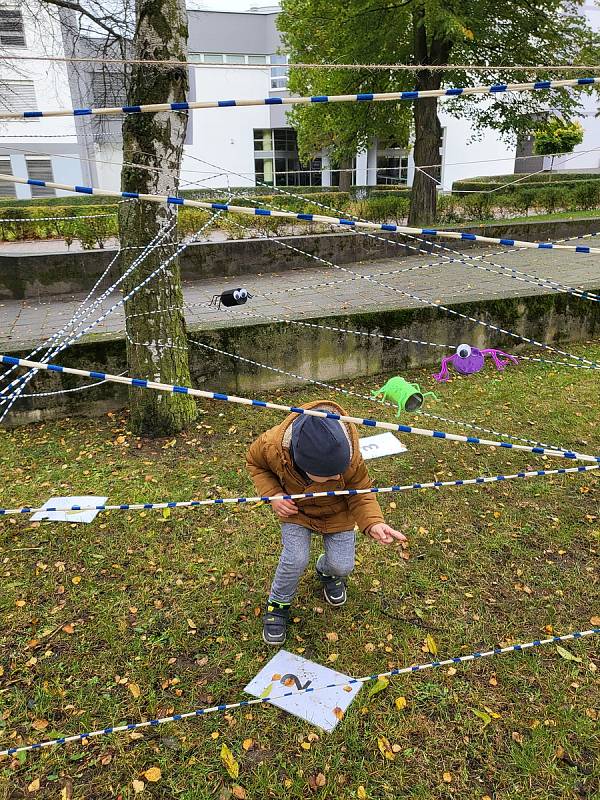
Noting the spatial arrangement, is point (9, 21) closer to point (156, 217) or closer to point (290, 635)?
point (156, 217)

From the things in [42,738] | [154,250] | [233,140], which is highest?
[233,140]

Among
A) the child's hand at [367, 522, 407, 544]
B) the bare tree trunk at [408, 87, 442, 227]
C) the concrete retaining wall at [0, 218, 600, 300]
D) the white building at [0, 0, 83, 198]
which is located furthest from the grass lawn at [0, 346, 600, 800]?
the white building at [0, 0, 83, 198]

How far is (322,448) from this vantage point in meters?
2.36

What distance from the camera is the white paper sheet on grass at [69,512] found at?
3.75 meters

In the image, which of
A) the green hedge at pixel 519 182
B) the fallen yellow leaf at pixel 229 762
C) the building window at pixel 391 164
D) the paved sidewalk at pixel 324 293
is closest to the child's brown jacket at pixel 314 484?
the fallen yellow leaf at pixel 229 762

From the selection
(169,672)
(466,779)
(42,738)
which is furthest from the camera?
A: (169,672)

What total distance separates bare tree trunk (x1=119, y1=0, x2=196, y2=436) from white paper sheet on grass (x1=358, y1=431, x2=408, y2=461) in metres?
1.62

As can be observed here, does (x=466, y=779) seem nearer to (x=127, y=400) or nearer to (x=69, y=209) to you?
(x=127, y=400)

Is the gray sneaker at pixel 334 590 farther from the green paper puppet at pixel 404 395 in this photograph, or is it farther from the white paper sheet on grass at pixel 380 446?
the green paper puppet at pixel 404 395

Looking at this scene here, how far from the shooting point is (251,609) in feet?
9.90

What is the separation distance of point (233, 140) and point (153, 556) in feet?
99.4

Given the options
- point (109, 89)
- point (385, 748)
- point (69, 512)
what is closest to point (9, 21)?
point (109, 89)

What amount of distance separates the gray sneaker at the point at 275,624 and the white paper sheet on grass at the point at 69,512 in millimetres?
1612

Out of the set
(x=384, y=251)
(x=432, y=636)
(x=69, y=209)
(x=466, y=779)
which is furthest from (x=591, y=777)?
(x=69, y=209)
